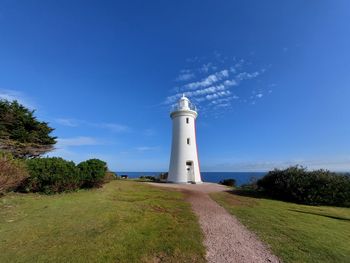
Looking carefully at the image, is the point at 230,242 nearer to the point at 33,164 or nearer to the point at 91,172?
the point at 91,172

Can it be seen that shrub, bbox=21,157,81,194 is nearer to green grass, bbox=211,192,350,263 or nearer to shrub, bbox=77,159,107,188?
shrub, bbox=77,159,107,188

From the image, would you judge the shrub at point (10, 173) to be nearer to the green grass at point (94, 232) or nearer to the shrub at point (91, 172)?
the green grass at point (94, 232)

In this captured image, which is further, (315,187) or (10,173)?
(315,187)

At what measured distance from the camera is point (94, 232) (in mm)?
5848

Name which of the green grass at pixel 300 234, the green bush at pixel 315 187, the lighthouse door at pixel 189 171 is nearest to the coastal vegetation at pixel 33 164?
the green grass at pixel 300 234

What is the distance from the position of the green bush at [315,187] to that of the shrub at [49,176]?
44.6ft

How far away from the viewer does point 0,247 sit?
15.5ft

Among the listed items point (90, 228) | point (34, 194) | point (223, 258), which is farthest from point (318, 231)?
point (34, 194)

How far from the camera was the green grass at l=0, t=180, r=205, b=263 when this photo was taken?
457 cm

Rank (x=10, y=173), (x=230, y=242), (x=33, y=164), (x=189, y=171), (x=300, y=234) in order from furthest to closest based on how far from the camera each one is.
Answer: (x=189, y=171) → (x=33, y=164) → (x=10, y=173) → (x=300, y=234) → (x=230, y=242)

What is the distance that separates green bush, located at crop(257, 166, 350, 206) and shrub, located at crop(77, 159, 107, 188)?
1218 centimetres

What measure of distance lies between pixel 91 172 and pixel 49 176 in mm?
2372

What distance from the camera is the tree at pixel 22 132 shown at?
1636 cm

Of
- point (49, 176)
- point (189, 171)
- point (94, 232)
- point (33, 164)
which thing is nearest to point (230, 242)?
point (94, 232)
